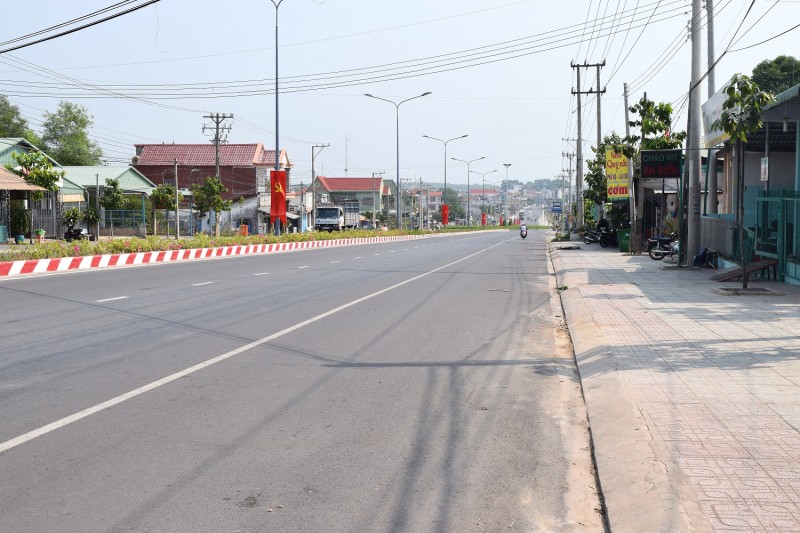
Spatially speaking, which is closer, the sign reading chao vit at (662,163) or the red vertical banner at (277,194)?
the sign reading chao vit at (662,163)

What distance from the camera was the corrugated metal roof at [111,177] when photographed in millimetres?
64419

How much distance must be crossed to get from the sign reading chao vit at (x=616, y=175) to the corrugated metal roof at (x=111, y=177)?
38.2 m

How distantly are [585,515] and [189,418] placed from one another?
129 inches

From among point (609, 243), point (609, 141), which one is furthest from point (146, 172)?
point (609, 243)

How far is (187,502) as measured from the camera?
4.87m

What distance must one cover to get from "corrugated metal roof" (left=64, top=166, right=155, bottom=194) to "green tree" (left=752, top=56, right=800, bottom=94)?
4733cm

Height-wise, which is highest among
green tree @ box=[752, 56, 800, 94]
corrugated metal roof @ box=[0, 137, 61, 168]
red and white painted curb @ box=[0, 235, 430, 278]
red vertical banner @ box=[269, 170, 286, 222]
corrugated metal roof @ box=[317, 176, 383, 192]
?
green tree @ box=[752, 56, 800, 94]

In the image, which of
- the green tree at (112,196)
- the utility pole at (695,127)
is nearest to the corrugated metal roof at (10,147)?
the green tree at (112,196)

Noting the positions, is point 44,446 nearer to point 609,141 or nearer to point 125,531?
point 125,531

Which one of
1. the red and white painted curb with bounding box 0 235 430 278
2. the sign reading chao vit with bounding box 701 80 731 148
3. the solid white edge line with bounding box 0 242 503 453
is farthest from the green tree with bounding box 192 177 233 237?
the solid white edge line with bounding box 0 242 503 453

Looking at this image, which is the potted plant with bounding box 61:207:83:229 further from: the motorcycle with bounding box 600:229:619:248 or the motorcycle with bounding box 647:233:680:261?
the motorcycle with bounding box 647:233:680:261

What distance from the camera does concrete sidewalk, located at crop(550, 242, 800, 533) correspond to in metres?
4.75

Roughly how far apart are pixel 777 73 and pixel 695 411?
207ft

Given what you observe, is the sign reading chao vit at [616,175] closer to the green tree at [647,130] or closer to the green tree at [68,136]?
the green tree at [647,130]
